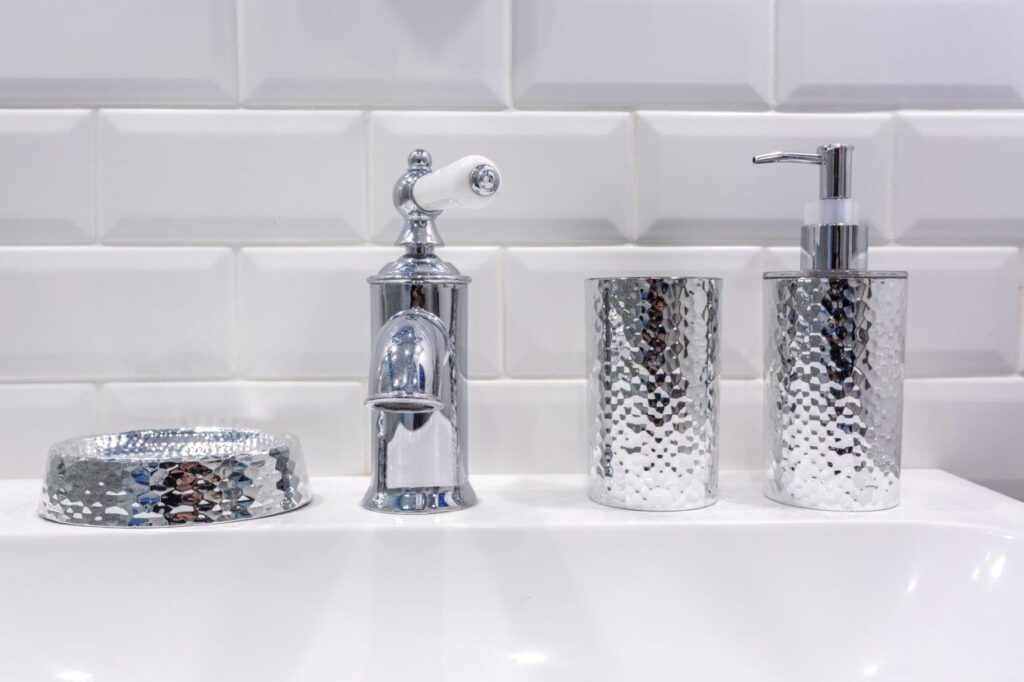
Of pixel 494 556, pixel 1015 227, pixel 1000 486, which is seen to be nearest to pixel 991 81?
pixel 1015 227

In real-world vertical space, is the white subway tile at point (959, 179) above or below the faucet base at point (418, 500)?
above

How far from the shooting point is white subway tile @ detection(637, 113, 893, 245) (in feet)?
1.81

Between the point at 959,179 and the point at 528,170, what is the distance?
0.30m

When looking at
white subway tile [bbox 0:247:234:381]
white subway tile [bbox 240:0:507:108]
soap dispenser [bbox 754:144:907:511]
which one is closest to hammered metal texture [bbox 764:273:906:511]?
soap dispenser [bbox 754:144:907:511]

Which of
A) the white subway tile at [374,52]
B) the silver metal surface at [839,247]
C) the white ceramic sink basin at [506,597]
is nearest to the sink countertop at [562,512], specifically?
the white ceramic sink basin at [506,597]

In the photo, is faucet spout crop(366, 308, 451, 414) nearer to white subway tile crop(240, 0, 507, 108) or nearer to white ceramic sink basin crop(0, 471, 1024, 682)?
white ceramic sink basin crop(0, 471, 1024, 682)

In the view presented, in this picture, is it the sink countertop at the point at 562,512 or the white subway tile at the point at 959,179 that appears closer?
the sink countertop at the point at 562,512

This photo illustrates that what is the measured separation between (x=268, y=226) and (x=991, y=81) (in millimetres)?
502

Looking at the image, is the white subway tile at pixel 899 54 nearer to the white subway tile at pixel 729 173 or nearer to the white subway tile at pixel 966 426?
the white subway tile at pixel 729 173

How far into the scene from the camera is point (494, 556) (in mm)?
430

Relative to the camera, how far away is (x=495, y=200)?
1.80 feet

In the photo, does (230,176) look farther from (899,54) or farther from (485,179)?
(899,54)

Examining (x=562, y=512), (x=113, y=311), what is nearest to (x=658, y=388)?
(x=562, y=512)

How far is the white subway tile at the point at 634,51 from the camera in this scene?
544 mm
